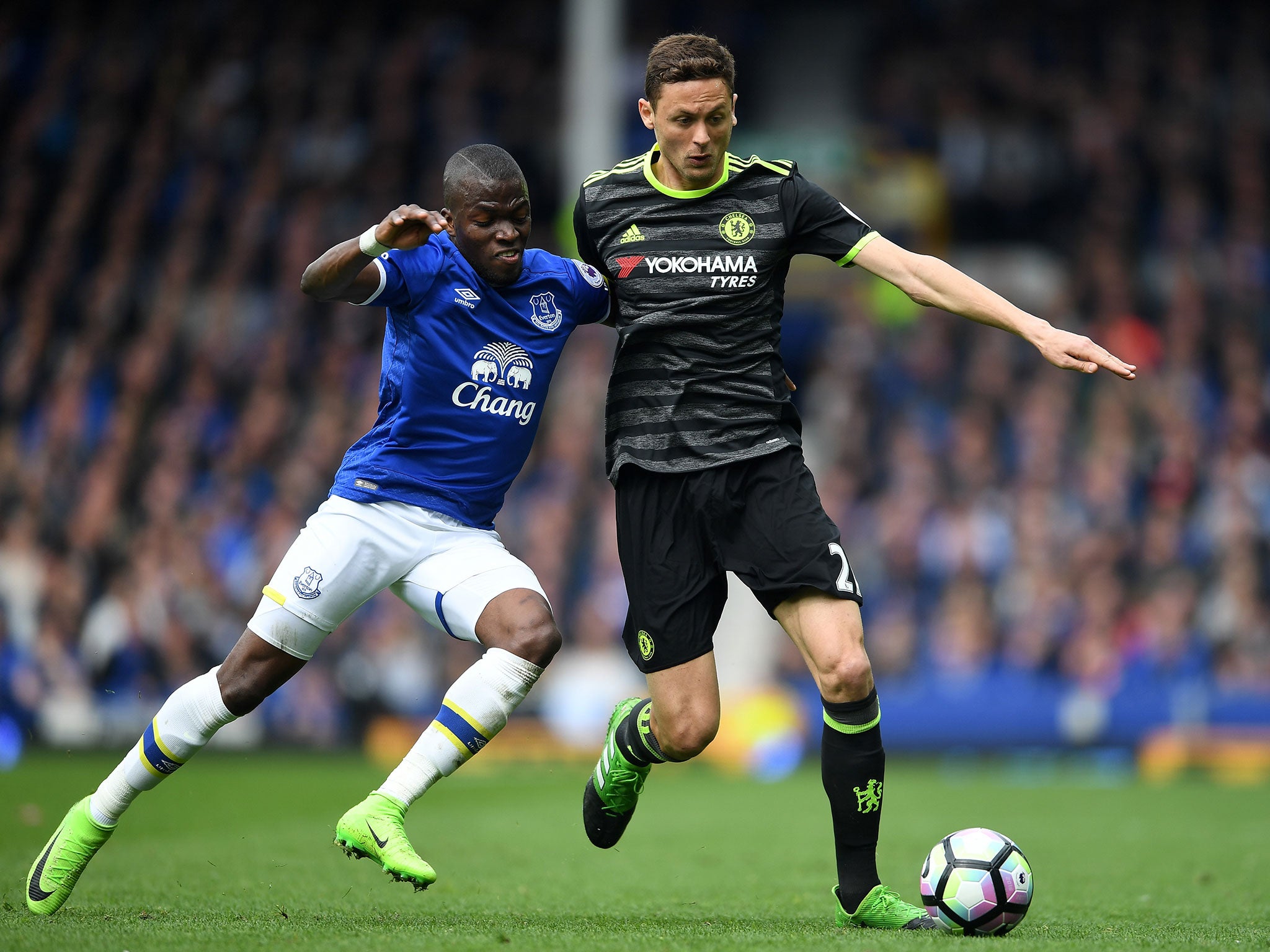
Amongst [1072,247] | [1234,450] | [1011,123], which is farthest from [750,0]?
[1234,450]

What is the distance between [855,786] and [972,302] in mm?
1606

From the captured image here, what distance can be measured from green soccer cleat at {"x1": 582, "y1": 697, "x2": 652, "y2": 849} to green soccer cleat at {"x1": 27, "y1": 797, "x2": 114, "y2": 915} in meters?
1.72

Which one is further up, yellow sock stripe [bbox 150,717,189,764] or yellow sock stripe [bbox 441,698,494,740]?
yellow sock stripe [bbox 441,698,494,740]

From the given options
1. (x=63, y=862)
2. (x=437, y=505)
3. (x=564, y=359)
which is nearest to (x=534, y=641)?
(x=437, y=505)

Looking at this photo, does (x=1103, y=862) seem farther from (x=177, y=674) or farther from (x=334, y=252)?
(x=177, y=674)

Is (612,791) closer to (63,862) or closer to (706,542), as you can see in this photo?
(706,542)

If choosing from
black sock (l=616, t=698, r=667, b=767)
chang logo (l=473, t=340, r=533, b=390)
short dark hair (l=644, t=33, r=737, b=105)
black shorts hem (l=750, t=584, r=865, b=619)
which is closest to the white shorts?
chang logo (l=473, t=340, r=533, b=390)

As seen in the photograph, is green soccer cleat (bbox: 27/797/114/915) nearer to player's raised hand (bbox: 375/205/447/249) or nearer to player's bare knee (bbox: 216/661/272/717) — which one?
player's bare knee (bbox: 216/661/272/717)

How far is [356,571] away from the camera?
205 inches

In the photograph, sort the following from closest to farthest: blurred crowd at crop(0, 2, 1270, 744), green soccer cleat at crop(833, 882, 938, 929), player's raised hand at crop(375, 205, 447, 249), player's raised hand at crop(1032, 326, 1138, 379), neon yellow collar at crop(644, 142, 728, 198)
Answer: player's raised hand at crop(1032, 326, 1138, 379) → player's raised hand at crop(375, 205, 447, 249) → green soccer cleat at crop(833, 882, 938, 929) → neon yellow collar at crop(644, 142, 728, 198) → blurred crowd at crop(0, 2, 1270, 744)

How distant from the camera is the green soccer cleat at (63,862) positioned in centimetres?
508

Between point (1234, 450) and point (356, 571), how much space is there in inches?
459

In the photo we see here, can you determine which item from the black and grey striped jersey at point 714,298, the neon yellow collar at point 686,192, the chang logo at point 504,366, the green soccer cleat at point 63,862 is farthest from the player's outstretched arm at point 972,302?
the green soccer cleat at point 63,862

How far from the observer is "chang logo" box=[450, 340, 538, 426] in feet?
17.3
